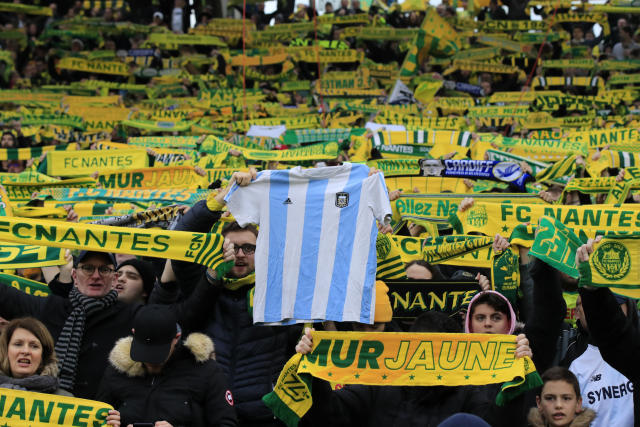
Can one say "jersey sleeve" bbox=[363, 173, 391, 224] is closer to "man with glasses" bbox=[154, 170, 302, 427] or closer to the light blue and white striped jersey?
the light blue and white striped jersey

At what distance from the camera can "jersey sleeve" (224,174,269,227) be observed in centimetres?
583

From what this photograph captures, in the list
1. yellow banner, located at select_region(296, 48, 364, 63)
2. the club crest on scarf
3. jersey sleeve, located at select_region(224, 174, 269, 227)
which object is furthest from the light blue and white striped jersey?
yellow banner, located at select_region(296, 48, 364, 63)

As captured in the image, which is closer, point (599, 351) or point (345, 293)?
point (599, 351)

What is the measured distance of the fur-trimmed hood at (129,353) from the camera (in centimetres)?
486

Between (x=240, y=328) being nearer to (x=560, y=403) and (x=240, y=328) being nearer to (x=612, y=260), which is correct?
(x=560, y=403)

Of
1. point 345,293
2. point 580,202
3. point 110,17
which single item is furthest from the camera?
point 110,17

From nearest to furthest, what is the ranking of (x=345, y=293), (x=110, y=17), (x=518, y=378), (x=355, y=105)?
(x=518, y=378)
(x=345, y=293)
(x=355, y=105)
(x=110, y=17)

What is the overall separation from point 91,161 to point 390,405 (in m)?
6.47

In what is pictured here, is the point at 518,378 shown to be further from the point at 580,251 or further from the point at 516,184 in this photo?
the point at 516,184

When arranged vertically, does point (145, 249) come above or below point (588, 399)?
above

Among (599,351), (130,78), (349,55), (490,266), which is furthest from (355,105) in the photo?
(599,351)

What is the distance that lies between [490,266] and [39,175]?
4.54 m

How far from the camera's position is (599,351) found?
5012 mm

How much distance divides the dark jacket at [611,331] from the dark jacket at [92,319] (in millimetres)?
1921
